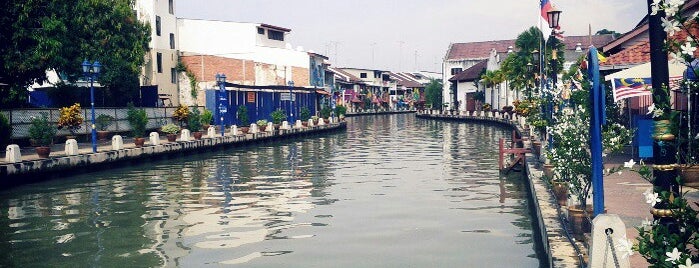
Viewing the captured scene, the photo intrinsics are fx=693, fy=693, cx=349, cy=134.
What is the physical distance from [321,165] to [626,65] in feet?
34.1

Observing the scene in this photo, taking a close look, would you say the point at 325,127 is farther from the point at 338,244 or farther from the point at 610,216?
Answer: the point at 610,216

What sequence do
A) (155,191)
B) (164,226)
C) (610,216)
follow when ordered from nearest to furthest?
1. (610,216)
2. (164,226)
3. (155,191)

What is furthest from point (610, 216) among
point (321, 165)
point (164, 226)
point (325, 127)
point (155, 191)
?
point (325, 127)

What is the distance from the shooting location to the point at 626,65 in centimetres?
2066

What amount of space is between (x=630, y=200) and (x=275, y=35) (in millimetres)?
51552

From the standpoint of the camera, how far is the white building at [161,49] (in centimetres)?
4800

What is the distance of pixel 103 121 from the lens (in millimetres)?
30438

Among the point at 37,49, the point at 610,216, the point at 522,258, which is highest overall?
the point at 37,49

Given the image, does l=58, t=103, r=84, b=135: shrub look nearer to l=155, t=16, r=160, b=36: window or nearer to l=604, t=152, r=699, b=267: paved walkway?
l=604, t=152, r=699, b=267: paved walkway

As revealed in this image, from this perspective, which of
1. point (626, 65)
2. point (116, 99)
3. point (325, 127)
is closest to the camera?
point (626, 65)

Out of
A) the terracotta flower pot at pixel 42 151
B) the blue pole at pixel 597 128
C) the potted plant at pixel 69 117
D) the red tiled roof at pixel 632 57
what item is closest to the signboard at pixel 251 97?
the potted plant at pixel 69 117

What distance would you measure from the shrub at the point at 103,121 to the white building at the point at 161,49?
14342 millimetres

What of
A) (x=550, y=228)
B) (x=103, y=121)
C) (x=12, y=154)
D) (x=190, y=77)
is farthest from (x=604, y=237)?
(x=190, y=77)

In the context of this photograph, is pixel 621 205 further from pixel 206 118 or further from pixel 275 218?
pixel 206 118
